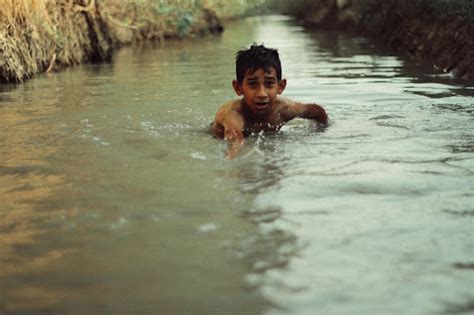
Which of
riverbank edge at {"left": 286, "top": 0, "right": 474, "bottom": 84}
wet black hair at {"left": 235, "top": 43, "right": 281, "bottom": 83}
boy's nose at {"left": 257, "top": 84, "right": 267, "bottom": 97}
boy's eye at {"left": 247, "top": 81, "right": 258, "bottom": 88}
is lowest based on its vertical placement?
riverbank edge at {"left": 286, "top": 0, "right": 474, "bottom": 84}

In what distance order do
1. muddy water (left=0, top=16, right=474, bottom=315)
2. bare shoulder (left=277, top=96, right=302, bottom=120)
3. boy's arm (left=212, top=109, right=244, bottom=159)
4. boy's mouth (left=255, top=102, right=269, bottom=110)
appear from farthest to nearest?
bare shoulder (left=277, top=96, right=302, bottom=120) → boy's mouth (left=255, top=102, right=269, bottom=110) → boy's arm (left=212, top=109, right=244, bottom=159) → muddy water (left=0, top=16, right=474, bottom=315)

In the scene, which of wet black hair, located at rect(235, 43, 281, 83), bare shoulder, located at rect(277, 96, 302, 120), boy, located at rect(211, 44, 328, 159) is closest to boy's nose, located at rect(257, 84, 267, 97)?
boy, located at rect(211, 44, 328, 159)

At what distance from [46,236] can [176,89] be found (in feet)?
19.0

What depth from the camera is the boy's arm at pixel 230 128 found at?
4.99 m

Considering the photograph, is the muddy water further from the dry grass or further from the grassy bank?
the grassy bank

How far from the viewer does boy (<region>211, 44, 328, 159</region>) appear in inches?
210

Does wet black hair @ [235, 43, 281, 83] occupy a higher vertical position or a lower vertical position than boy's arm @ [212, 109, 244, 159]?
higher

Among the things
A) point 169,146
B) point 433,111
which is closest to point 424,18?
point 433,111

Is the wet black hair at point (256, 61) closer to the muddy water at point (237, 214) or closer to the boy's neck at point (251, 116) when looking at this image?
the boy's neck at point (251, 116)

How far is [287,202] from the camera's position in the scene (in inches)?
132

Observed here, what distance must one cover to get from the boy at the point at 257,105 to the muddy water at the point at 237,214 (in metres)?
0.15

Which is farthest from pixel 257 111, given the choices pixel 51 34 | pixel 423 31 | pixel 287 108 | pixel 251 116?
pixel 423 31

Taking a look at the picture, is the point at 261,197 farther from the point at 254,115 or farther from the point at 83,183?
the point at 254,115

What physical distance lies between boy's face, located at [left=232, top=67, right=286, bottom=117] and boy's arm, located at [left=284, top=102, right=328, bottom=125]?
297 mm
